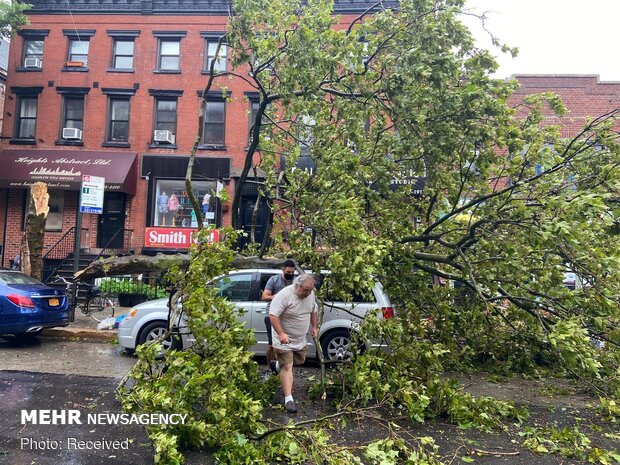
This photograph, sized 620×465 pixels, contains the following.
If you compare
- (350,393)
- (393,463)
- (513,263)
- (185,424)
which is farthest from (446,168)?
(185,424)

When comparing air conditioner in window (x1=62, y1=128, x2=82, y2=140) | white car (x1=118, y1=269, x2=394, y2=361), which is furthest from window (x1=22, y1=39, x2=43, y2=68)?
white car (x1=118, y1=269, x2=394, y2=361)

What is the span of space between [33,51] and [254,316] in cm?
1789

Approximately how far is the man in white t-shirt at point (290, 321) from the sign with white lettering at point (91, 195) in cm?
729

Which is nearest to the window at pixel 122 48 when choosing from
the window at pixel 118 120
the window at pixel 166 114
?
the window at pixel 118 120

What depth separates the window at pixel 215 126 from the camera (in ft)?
59.8

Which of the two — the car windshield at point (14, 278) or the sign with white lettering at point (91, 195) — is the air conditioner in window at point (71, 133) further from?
the car windshield at point (14, 278)

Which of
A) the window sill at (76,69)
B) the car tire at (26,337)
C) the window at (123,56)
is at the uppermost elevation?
the window at (123,56)

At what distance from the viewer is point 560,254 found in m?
5.66

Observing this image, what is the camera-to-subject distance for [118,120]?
60.4ft

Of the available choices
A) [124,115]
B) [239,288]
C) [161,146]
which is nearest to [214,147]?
[161,146]

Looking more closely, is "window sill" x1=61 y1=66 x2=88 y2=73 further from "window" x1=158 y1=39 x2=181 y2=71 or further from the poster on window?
the poster on window

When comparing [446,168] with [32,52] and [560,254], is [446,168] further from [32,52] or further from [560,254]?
[32,52]

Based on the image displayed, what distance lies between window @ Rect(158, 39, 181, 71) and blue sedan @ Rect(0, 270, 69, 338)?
12.2 metres

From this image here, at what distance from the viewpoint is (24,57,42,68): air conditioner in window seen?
1858 cm
